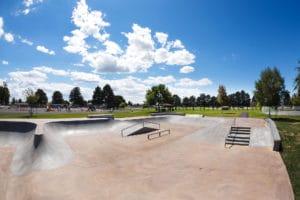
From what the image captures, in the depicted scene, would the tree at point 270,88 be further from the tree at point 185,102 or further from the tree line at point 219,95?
the tree at point 185,102

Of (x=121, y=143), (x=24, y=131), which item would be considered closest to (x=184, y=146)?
(x=121, y=143)

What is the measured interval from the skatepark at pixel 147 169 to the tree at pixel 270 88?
1523 centimetres

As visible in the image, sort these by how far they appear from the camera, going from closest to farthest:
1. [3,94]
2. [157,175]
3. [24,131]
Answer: [157,175]
[24,131]
[3,94]

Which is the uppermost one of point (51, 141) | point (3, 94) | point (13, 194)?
point (3, 94)

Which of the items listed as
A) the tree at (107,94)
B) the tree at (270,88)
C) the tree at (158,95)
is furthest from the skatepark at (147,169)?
the tree at (107,94)

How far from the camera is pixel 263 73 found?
27406 mm

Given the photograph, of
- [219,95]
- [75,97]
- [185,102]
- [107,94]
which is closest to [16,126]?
[219,95]

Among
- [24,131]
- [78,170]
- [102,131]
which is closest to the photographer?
[78,170]

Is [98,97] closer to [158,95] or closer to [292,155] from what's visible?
[158,95]

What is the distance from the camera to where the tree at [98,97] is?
90.3m

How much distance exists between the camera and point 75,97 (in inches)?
3819

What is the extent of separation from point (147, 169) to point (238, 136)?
8619 mm

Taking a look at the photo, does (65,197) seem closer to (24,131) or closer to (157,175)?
(157,175)

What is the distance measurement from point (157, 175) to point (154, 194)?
1.51 metres
